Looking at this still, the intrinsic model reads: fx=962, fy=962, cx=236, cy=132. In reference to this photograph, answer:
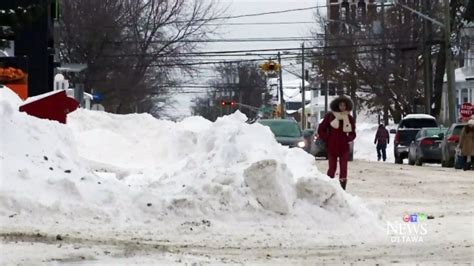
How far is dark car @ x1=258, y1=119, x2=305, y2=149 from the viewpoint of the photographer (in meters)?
25.3

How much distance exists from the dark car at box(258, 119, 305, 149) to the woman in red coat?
10.5m

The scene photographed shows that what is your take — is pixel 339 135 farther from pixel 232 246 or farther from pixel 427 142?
pixel 427 142

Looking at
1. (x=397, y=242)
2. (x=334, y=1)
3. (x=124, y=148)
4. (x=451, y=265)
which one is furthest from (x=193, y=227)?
(x=334, y=1)

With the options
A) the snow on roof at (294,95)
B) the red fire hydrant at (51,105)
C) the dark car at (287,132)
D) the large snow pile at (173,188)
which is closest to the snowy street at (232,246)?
the large snow pile at (173,188)

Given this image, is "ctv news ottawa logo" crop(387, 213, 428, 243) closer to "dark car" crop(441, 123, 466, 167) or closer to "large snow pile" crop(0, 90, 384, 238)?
"large snow pile" crop(0, 90, 384, 238)

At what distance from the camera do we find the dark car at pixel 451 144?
27.8 metres

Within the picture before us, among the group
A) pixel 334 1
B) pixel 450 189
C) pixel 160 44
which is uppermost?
pixel 334 1

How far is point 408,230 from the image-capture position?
10.5m

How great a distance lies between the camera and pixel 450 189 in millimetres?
16266

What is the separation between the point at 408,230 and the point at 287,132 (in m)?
16.0

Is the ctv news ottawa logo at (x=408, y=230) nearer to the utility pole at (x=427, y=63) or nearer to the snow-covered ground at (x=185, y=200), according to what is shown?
the snow-covered ground at (x=185, y=200)

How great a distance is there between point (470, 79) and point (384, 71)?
5230 millimetres

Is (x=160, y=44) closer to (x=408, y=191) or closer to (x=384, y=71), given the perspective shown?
(x=384, y=71)

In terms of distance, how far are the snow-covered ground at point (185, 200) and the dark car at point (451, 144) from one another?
16174 millimetres
